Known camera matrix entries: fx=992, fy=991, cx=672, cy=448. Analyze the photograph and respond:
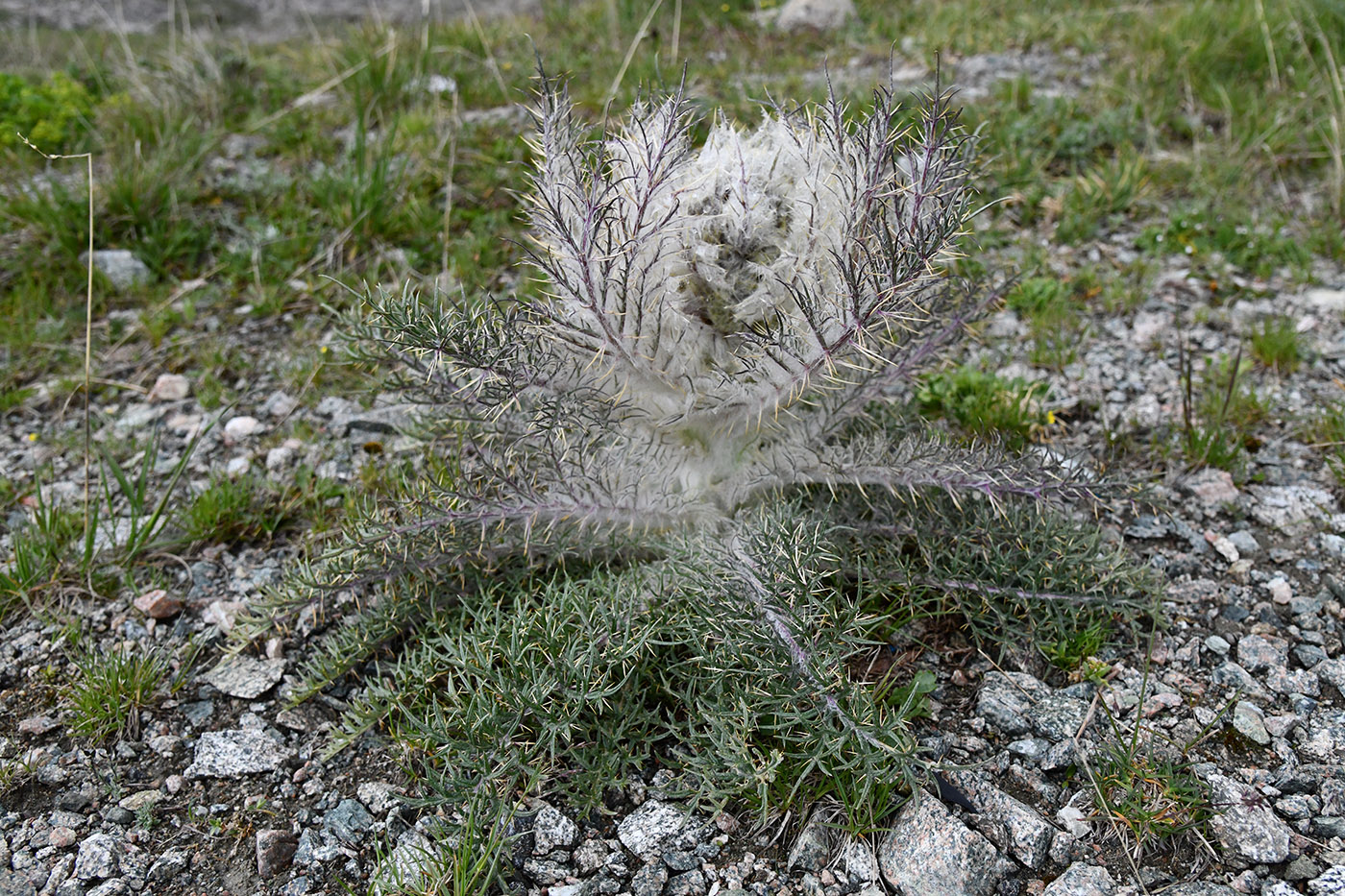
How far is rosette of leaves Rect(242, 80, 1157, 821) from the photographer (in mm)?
2211

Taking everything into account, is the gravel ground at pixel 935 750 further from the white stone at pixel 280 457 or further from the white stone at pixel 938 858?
the white stone at pixel 280 457

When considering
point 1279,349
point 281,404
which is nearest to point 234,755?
point 281,404

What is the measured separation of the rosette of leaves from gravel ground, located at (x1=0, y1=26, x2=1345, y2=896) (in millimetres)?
133

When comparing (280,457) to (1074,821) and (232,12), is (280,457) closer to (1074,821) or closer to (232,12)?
(1074,821)

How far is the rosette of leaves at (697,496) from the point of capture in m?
2.21

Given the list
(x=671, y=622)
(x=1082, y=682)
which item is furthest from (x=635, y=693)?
(x=1082, y=682)

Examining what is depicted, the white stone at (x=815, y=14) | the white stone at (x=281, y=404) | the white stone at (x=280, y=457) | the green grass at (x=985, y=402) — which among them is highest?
the white stone at (x=815, y=14)

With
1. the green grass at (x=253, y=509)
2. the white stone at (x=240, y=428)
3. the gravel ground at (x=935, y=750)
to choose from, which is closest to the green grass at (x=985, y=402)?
the gravel ground at (x=935, y=750)

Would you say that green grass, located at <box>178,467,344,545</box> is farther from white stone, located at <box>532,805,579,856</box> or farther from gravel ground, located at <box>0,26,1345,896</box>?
white stone, located at <box>532,805,579,856</box>

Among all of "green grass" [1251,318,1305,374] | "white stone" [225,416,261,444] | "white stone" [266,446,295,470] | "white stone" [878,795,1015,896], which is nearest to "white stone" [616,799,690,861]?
"white stone" [878,795,1015,896]

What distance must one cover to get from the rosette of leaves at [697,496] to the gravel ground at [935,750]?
0.13m

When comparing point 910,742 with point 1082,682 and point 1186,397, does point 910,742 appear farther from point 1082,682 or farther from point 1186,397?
point 1186,397

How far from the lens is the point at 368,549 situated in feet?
8.54

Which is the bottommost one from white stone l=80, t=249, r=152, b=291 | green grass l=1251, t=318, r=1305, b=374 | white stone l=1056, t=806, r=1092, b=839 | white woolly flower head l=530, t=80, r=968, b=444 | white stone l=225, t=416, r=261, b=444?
white stone l=1056, t=806, r=1092, b=839
